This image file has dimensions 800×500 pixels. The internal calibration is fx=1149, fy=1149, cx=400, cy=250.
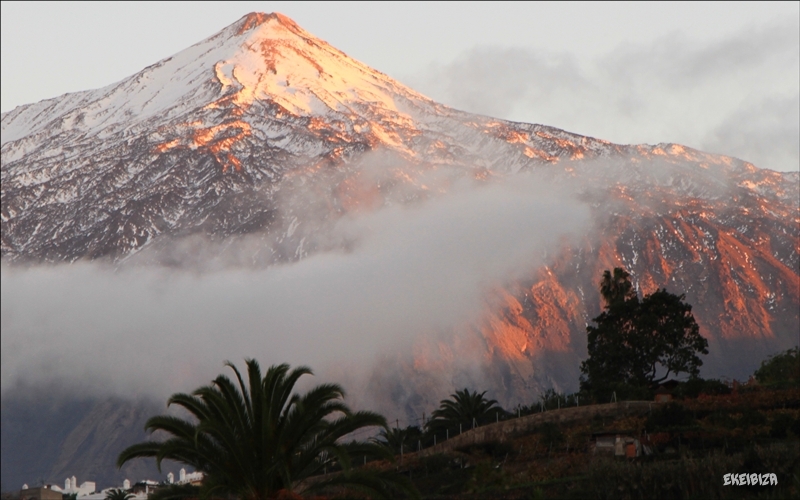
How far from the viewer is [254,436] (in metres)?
28.2

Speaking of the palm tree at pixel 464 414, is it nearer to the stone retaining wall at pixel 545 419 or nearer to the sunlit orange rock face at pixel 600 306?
the stone retaining wall at pixel 545 419

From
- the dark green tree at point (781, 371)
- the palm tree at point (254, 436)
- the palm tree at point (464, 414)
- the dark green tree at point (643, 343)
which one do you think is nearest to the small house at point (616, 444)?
the palm tree at point (464, 414)

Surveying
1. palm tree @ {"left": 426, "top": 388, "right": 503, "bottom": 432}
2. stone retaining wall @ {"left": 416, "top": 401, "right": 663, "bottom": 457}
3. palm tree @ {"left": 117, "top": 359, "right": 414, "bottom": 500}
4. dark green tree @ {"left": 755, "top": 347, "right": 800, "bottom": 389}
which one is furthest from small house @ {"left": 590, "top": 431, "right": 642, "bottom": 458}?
dark green tree @ {"left": 755, "top": 347, "right": 800, "bottom": 389}

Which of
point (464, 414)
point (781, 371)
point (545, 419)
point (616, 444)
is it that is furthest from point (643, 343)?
point (616, 444)

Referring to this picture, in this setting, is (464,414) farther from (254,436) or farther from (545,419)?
(254,436)

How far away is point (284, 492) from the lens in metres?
28.0

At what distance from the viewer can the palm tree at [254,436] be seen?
92.1 feet

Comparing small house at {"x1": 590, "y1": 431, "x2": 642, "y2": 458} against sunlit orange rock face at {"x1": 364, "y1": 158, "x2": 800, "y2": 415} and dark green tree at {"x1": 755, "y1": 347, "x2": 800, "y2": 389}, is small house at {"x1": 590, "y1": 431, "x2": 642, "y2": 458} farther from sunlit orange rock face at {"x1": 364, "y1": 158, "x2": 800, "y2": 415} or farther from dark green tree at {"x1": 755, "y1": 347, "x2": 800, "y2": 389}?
sunlit orange rock face at {"x1": 364, "y1": 158, "x2": 800, "y2": 415}

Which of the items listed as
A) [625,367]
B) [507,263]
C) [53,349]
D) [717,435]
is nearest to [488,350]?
[507,263]

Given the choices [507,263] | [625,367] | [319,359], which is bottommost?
[625,367]

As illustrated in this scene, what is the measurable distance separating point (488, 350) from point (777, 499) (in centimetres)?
14669

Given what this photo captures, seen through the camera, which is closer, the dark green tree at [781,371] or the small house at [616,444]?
the small house at [616,444]

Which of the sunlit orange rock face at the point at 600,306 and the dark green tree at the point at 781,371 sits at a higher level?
the sunlit orange rock face at the point at 600,306

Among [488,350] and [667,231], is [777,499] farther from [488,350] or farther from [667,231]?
[667,231]
